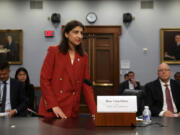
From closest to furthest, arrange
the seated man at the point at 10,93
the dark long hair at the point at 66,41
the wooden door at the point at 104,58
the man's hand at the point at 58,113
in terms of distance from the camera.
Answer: the man's hand at the point at 58,113 < the dark long hair at the point at 66,41 < the seated man at the point at 10,93 < the wooden door at the point at 104,58

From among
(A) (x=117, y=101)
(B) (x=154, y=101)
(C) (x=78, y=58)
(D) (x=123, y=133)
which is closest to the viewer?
(D) (x=123, y=133)

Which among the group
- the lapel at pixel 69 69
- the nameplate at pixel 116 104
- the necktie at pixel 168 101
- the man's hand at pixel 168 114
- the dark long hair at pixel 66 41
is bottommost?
the man's hand at pixel 168 114

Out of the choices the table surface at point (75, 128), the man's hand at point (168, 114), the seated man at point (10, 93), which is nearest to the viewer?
the table surface at point (75, 128)

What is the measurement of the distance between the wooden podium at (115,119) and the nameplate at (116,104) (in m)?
0.03

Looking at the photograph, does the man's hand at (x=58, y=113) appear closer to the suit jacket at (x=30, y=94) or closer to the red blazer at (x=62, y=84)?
the red blazer at (x=62, y=84)

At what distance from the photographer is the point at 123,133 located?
1.55 meters

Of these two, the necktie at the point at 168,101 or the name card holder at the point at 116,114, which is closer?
the name card holder at the point at 116,114

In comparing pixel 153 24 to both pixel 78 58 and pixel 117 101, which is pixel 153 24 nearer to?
pixel 78 58

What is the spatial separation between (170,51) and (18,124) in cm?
655

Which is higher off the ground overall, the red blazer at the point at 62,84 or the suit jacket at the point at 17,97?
the red blazer at the point at 62,84

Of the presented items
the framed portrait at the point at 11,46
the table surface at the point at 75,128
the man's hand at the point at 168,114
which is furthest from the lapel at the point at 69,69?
the framed portrait at the point at 11,46

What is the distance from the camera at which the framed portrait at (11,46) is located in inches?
308

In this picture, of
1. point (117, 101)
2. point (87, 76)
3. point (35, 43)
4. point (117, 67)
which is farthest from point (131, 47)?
point (117, 101)

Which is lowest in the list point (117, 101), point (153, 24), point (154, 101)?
point (154, 101)
